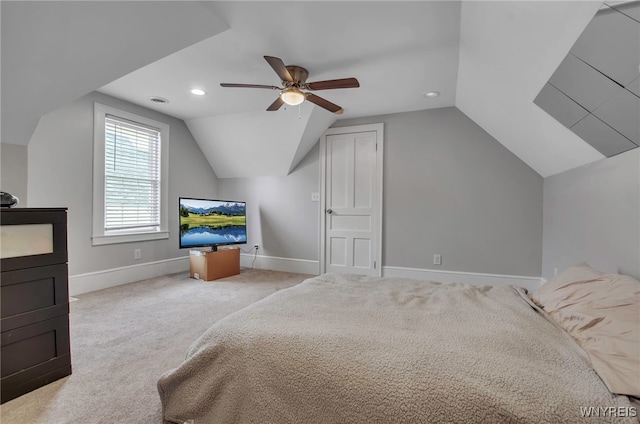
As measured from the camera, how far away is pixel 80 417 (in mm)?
1486

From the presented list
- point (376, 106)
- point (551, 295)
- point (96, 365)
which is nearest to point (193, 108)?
point (376, 106)

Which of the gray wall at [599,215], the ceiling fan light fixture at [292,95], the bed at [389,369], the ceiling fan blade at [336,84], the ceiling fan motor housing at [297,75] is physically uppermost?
the ceiling fan motor housing at [297,75]

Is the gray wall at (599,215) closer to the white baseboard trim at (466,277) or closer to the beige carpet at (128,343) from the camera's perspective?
the white baseboard trim at (466,277)

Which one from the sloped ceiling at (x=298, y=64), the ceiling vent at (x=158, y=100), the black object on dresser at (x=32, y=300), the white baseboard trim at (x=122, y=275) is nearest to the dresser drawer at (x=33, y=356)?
the black object on dresser at (x=32, y=300)

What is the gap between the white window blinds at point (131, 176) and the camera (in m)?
3.72

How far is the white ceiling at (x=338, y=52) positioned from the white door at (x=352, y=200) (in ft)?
2.74

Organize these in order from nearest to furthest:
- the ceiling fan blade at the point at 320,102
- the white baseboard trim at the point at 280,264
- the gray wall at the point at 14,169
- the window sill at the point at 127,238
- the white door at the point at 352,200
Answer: the gray wall at the point at 14,169 → the ceiling fan blade at the point at 320,102 → the window sill at the point at 127,238 → the white door at the point at 352,200 → the white baseboard trim at the point at 280,264

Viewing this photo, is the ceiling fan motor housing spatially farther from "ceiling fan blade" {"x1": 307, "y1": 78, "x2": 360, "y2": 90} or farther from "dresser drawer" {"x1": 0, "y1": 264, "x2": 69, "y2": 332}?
"dresser drawer" {"x1": 0, "y1": 264, "x2": 69, "y2": 332}

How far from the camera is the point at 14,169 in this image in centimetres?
236

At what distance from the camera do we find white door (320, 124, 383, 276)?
4281 mm

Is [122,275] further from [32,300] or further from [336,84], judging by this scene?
[336,84]

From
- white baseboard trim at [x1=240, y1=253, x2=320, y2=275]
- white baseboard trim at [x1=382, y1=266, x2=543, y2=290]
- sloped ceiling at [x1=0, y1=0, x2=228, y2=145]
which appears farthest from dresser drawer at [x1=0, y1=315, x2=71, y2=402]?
white baseboard trim at [x1=382, y1=266, x2=543, y2=290]

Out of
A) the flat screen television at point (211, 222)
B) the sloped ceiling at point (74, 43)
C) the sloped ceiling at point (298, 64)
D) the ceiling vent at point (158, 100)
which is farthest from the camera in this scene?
the flat screen television at point (211, 222)

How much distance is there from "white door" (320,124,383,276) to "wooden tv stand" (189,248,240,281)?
1383mm
